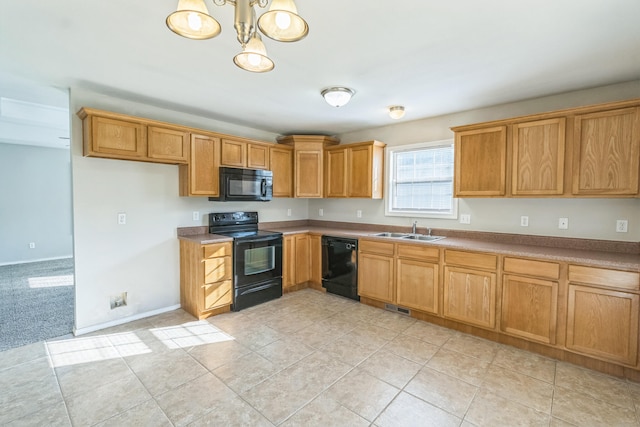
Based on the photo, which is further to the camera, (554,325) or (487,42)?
(554,325)

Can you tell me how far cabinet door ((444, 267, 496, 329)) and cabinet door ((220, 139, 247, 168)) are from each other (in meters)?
2.96

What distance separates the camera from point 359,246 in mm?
4020

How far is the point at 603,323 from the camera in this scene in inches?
94.7

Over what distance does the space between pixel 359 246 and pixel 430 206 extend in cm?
114

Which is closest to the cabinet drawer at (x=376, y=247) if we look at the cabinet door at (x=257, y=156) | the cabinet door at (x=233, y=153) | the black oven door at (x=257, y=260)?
the black oven door at (x=257, y=260)

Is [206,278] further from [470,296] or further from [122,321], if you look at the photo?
[470,296]

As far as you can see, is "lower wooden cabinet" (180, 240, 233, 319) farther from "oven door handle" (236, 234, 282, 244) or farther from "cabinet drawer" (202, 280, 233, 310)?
"oven door handle" (236, 234, 282, 244)

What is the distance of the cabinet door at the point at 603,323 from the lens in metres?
2.30

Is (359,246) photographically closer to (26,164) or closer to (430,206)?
(430,206)

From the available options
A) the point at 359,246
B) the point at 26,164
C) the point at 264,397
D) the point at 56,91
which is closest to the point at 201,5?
the point at 264,397

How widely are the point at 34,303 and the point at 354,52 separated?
16.4ft

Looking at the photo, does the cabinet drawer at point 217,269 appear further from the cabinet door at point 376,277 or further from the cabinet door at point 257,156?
the cabinet door at point 376,277

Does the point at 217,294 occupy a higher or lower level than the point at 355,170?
lower

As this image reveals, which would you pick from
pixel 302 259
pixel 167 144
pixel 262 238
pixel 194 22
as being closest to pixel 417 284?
pixel 302 259
